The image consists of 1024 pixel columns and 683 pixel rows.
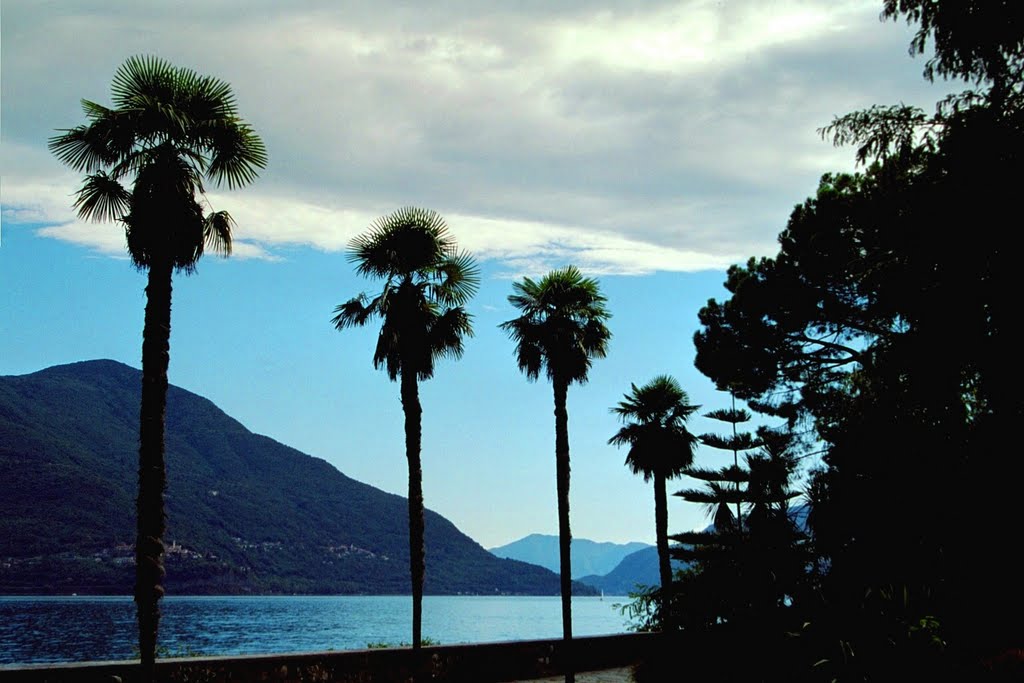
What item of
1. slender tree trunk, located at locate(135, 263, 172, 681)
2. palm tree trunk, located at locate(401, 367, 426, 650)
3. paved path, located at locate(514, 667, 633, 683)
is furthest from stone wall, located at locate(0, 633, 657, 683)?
palm tree trunk, located at locate(401, 367, 426, 650)

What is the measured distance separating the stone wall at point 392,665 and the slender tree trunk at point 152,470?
85 cm

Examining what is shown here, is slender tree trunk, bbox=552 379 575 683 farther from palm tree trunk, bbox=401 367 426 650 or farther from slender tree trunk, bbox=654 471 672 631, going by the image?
slender tree trunk, bbox=654 471 672 631

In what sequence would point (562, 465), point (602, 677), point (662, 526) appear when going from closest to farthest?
point (602, 677) → point (562, 465) → point (662, 526)

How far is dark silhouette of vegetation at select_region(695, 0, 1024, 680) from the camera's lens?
41.7 feet

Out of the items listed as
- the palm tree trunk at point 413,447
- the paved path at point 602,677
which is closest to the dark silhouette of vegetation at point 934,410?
the paved path at point 602,677

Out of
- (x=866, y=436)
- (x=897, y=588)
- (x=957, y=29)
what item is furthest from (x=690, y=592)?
(x=957, y=29)

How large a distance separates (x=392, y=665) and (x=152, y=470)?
6.25 metres

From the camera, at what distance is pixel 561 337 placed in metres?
24.6

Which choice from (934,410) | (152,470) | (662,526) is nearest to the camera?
(152,470)

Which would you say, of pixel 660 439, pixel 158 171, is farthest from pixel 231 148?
pixel 660 439

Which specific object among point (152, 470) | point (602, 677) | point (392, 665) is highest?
point (152, 470)

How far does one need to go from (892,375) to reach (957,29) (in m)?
7.04

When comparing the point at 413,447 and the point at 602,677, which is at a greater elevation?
the point at 413,447

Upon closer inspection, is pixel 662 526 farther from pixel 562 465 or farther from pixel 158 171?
pixel 158 171
